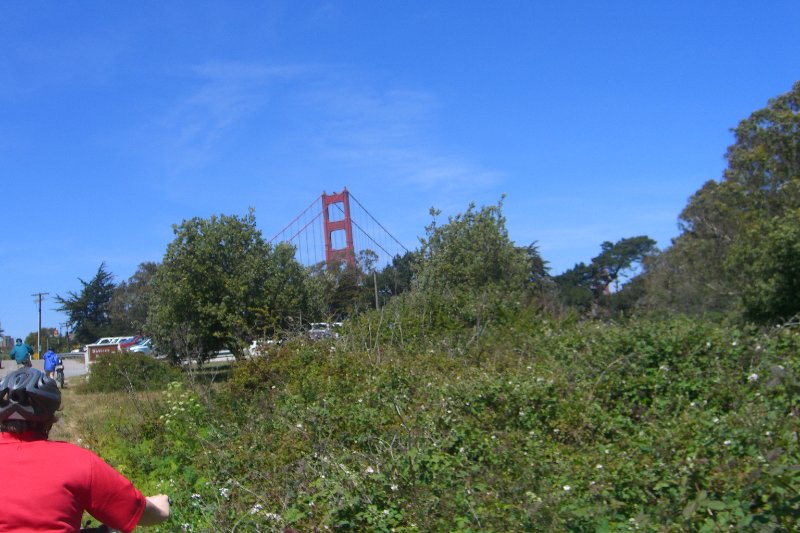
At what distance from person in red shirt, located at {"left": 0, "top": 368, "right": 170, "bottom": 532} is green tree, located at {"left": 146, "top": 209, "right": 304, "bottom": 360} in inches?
890

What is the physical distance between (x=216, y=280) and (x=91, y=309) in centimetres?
5201

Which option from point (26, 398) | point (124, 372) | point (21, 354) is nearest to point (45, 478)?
point (26, 398)

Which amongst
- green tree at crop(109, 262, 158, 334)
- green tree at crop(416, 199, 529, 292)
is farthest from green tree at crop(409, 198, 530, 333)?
green tree at crop(109, 262, 158, 334)

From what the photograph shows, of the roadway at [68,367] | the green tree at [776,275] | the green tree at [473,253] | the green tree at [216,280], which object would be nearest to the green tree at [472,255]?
the green tree at [473,253]

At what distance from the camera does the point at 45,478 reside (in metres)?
2.56

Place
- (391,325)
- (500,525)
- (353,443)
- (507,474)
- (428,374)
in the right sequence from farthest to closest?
1. (391,325)
2. (428,374)
3. (353,443)
4. (507,474)
5. (500,525)

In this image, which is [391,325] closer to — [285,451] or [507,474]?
[285,451]

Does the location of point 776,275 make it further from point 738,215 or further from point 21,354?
point 21,354

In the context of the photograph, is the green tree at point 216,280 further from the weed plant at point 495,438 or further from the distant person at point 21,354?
the weed plant at point 495,438

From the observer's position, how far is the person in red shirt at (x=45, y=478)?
251 centimetres

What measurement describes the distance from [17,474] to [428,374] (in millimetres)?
6760

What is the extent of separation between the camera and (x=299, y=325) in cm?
1324

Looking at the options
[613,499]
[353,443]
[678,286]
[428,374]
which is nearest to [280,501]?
[353,443]

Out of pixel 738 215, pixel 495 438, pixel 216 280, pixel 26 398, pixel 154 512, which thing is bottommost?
pixel 495 438
